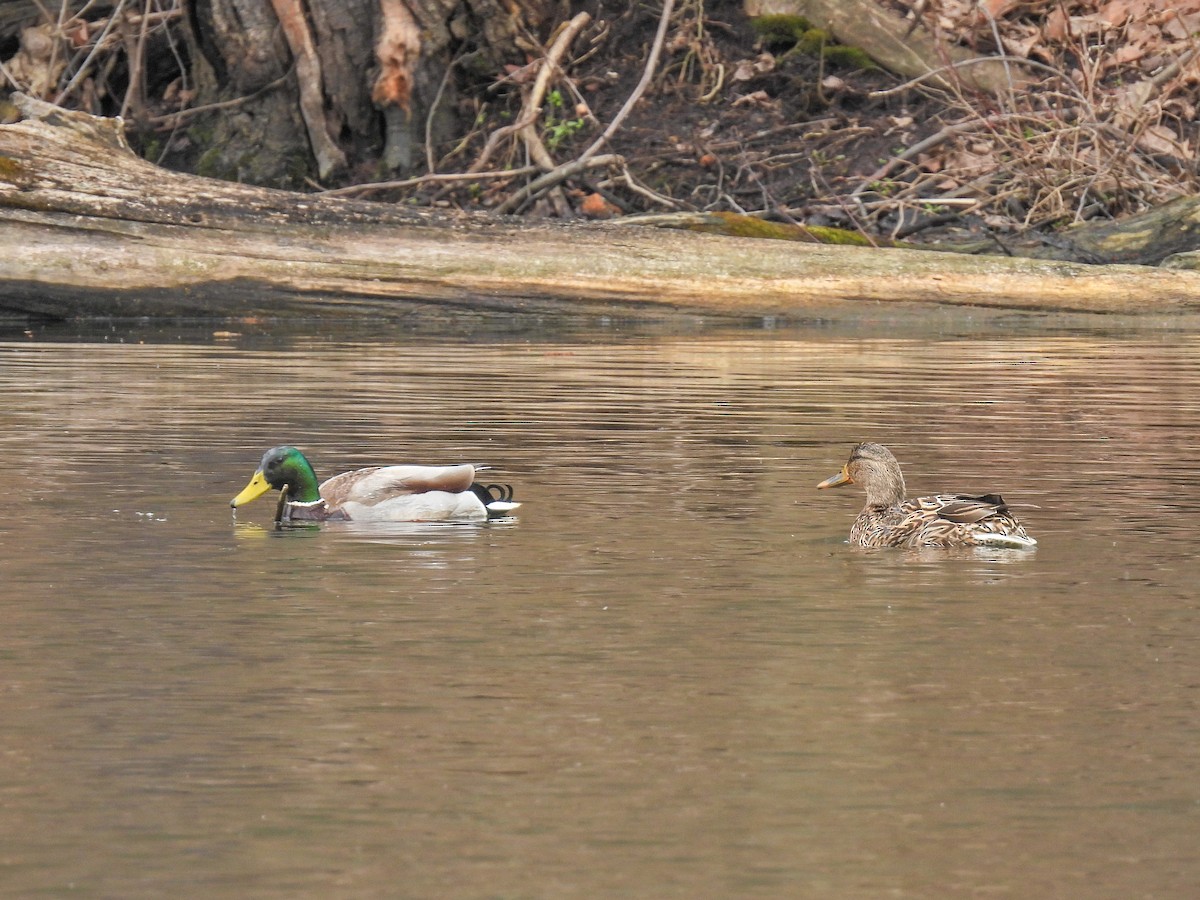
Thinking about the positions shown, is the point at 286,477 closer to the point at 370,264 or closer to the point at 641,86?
the point at 370,264

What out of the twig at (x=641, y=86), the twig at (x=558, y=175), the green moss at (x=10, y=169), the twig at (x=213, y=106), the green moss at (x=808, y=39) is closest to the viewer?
the green moss at (x=10, y=169)

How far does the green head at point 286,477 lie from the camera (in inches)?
326

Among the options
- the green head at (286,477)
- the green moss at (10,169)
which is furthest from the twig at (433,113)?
the green head at (286,477)

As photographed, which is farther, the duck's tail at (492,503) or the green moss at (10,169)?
the green moss at (10,169)

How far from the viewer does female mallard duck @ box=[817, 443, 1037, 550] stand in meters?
7.53

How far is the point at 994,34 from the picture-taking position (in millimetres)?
21812

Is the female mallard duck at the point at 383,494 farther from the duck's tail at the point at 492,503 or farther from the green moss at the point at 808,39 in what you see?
the green moss at the point at 808,39

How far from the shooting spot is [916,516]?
787cm

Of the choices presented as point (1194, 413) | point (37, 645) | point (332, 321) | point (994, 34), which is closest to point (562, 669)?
point (37, 645)

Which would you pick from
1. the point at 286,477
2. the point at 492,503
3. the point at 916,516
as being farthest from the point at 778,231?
the point at 916,516

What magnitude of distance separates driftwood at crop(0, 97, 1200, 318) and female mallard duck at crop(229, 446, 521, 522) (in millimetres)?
7933

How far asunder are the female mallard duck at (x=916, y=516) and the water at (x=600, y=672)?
11 centimetres

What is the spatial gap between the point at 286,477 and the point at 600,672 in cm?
309

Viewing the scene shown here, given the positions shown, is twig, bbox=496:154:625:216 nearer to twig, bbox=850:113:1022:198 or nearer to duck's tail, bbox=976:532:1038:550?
twig, bbox=850:113:1022:198
